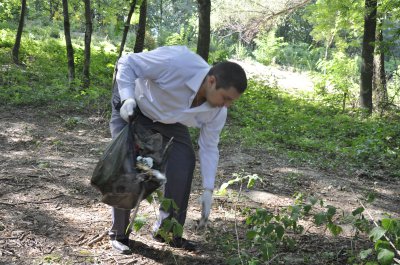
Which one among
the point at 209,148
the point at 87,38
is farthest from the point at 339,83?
the point at 209,148

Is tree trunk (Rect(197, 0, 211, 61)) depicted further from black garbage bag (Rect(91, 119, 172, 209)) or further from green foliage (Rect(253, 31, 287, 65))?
green foliage (Rect(253, 31, 287, 65))

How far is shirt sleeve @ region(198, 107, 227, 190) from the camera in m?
3.02

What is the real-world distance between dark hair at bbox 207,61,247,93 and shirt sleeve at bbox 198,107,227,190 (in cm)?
40

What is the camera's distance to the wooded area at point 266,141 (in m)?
2.99

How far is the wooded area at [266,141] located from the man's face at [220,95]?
61cm

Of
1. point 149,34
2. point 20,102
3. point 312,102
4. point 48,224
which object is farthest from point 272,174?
point 149,34

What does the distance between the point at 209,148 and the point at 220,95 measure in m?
0.53

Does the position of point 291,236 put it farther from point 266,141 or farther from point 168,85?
point 266,141

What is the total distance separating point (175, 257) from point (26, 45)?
39.1 ft

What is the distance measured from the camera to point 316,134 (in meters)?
8.32

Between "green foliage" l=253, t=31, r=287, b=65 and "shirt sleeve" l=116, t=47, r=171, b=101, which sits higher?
"green foliage" l=253, t=31, r=287, b=65

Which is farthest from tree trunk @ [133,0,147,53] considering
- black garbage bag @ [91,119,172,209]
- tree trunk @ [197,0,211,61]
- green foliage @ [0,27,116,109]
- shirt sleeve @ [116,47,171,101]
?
black garbage bag @ [91,119,172,209]

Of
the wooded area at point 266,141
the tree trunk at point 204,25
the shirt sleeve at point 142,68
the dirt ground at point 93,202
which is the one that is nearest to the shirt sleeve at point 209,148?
the wooded area at point 266,141

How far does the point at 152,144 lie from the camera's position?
8.52 feet
